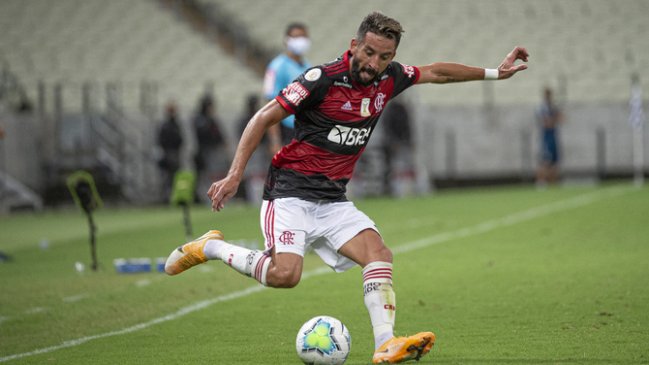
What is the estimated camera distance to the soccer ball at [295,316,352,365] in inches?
248

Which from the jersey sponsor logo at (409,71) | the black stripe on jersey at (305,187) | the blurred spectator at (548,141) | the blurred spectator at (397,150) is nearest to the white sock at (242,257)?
the black stripe on jersey at (305,187)

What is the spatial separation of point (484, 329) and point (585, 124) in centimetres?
2091

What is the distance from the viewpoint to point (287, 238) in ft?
22.4

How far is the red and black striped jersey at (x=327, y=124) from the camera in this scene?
6707mm

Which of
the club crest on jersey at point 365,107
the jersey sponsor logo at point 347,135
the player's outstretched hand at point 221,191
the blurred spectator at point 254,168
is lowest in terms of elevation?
the blurred spectator at point 254,168

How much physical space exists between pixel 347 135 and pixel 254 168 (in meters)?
17.9

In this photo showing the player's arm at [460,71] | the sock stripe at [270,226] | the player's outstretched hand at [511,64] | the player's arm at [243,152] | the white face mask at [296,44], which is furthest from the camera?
the white face mask at [296,44]

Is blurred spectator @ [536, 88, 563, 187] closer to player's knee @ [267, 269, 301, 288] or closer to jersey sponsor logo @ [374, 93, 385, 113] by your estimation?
jersey sponsor logo @ [374, 93, 385, 113]

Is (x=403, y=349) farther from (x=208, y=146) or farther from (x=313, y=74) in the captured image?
(x=208, y=146)

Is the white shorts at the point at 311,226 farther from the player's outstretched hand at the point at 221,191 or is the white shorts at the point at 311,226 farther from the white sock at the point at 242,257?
the player's outstretched hand at the point at 221,191

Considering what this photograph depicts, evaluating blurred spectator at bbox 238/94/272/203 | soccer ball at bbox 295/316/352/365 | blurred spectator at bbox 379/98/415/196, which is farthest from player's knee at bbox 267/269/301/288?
blurred spectator at bbox 379/98/415/196

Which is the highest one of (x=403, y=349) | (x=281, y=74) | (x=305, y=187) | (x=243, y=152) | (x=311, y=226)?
(x=281, y=74)

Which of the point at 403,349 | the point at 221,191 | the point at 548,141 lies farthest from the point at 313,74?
the point at 548,141

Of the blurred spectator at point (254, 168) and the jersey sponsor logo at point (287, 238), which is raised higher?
the jersey sponsor logo at point (287, 238)
